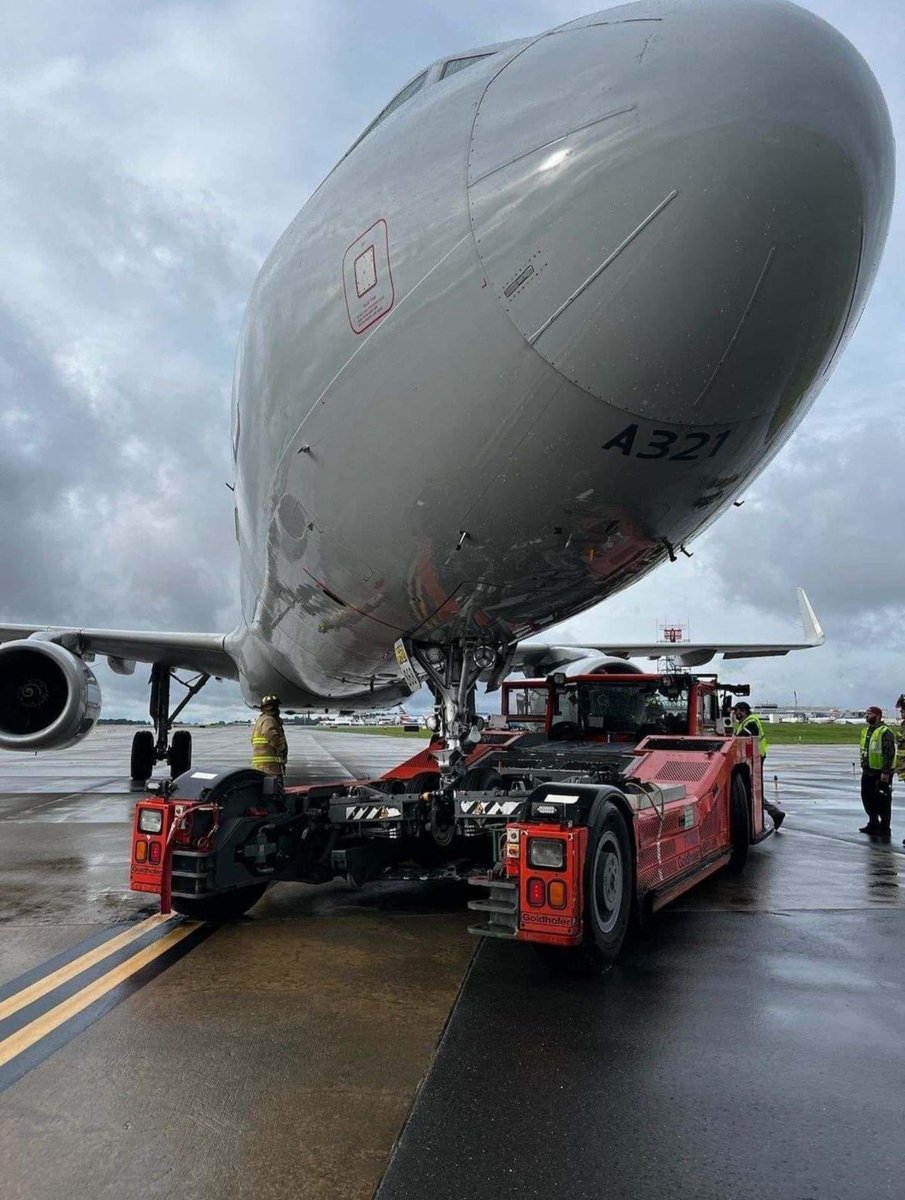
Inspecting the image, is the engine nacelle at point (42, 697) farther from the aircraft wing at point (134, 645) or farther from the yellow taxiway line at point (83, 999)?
the yellow taxiway line at point (83, 999)

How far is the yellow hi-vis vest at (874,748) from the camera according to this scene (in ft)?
34.4

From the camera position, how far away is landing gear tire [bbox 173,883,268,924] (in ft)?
18.4

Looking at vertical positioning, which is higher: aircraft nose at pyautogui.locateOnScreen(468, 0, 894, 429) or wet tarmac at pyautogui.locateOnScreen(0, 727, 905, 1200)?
aircraft nose at pyautogui.locateOnScreen(468, 0, 894, 429)

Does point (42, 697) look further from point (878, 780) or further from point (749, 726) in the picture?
point (878, 780)

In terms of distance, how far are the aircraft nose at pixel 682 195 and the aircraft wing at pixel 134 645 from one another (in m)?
10.9

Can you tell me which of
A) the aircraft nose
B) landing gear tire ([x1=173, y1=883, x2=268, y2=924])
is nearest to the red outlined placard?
the aircraft nose

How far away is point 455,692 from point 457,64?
143 inches

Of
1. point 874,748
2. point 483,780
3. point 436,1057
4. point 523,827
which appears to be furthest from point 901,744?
point 436,1057

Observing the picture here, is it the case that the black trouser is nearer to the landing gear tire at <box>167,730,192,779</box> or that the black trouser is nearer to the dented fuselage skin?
the dented fuselage skin

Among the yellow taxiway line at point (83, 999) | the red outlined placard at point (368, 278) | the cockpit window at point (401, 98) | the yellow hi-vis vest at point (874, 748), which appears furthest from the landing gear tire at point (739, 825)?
the cockpit window at point (401, 98)

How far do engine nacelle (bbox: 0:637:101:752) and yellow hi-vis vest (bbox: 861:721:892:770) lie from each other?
9.82 metres

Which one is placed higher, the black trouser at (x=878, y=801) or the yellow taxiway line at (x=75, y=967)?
the black trouser at (x=878, y=801)

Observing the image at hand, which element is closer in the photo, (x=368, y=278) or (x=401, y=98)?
(x=368, y=278)

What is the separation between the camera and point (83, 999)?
4.15 metres
